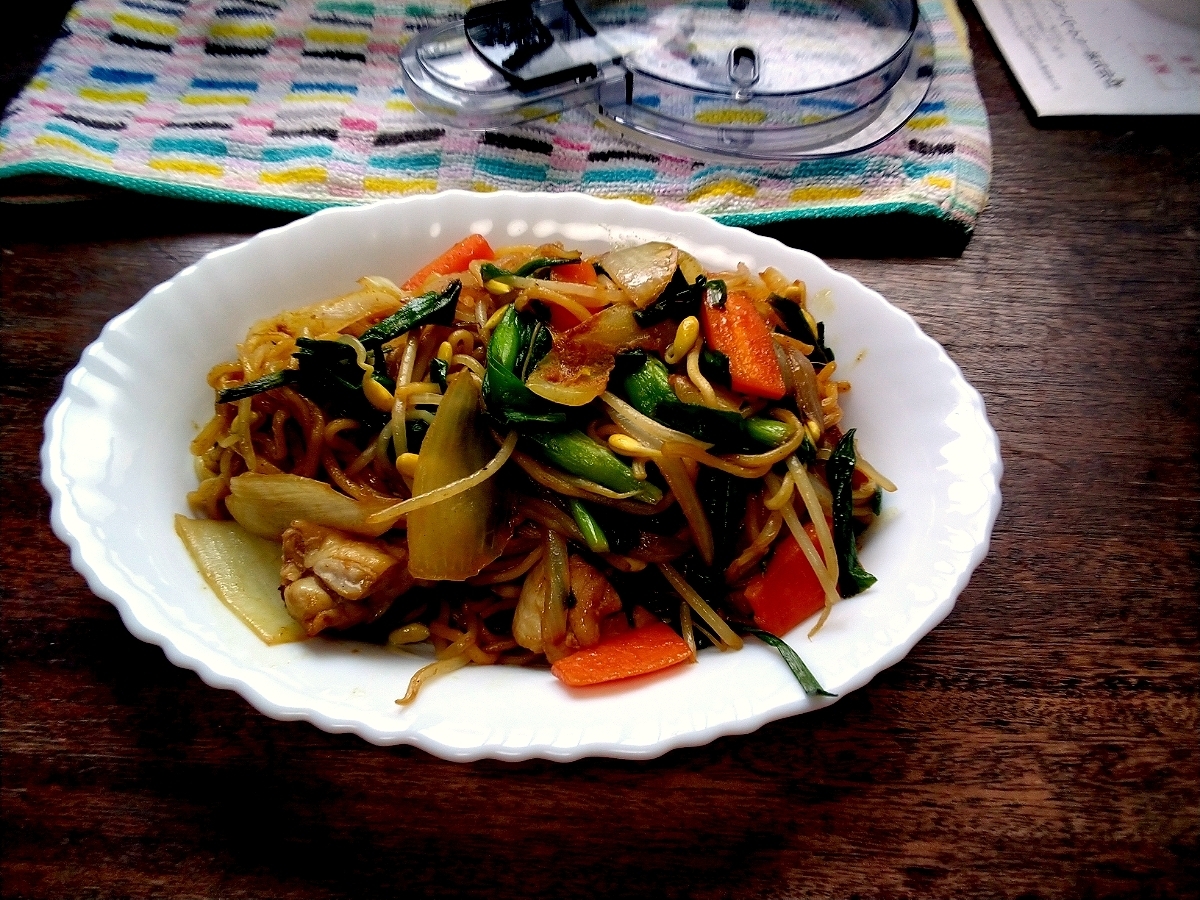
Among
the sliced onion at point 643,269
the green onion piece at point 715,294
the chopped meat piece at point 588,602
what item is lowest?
the chopped meat piece at point 588,602

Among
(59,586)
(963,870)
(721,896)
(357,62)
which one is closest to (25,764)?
(59,586)

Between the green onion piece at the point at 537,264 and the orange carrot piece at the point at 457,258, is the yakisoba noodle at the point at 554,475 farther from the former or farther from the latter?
the orange carrot piece at the point at 457,258

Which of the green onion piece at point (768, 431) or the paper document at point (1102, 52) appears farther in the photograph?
the paper document at point (1102, 52)

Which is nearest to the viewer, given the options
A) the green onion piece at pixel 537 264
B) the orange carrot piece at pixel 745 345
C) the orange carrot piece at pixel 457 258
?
the orange carrot piece at pixel 745 345

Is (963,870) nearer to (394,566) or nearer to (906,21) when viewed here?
(394,566)

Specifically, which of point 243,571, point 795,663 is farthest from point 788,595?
point 243,571

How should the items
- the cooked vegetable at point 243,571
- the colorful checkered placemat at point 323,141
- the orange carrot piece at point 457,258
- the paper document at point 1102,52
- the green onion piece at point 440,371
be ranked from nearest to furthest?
the cooked vegetable at point 243,571
the green onion piece at point 440,371
the orange carrot piece at point 457,258
the colorful checkered placemat at point 323,141
the paper document at point 1102,52

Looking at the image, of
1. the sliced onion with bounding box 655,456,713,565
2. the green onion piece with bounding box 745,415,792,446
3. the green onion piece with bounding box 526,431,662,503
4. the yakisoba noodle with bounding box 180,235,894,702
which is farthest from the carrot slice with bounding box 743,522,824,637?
the green onion piece with bounding box 526,431,662,503

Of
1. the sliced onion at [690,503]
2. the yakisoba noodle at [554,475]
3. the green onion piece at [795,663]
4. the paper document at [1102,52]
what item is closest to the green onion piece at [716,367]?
the yakisoba noodle at [554,475]
